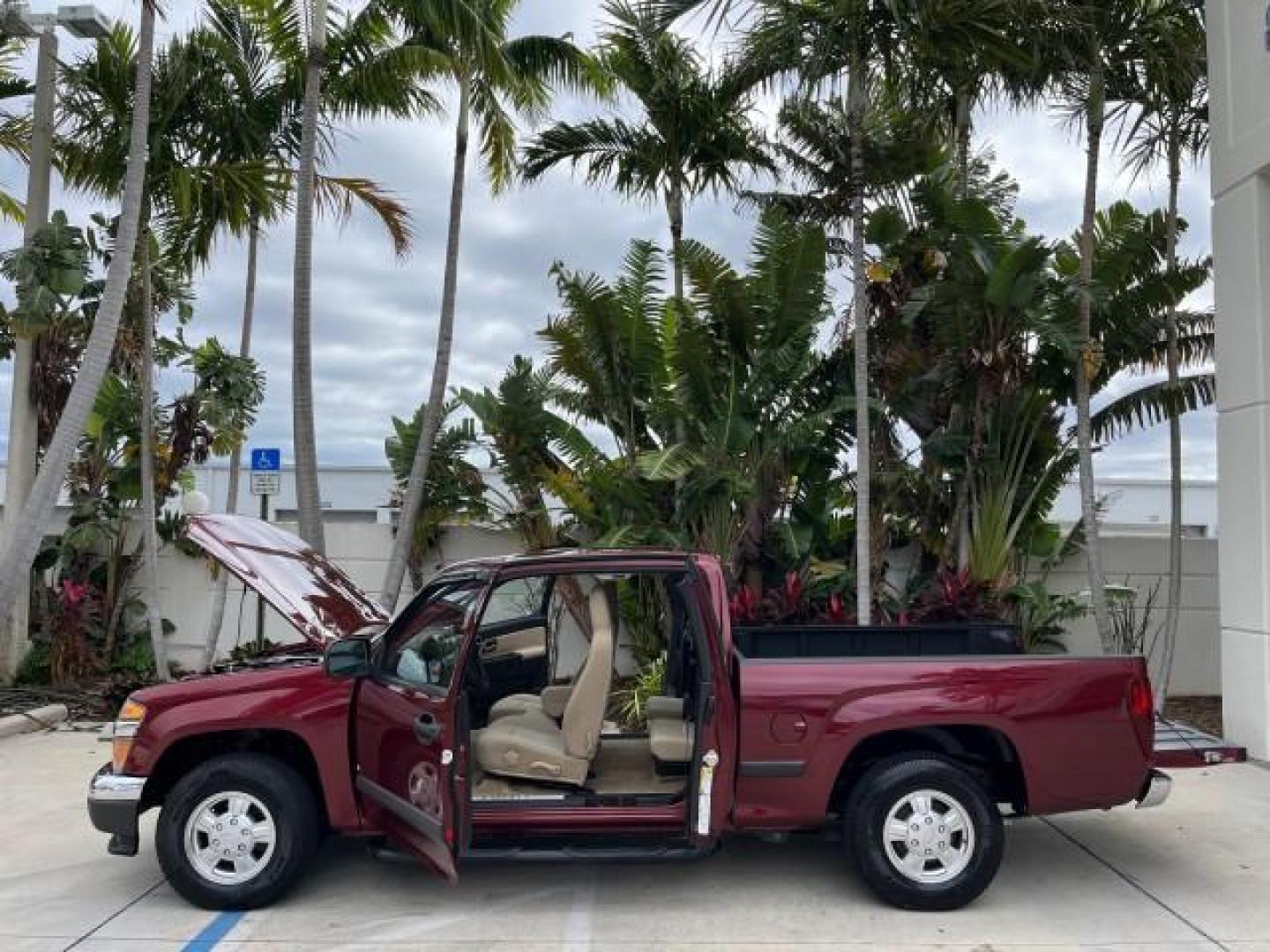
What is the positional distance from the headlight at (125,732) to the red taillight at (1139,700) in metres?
4.75

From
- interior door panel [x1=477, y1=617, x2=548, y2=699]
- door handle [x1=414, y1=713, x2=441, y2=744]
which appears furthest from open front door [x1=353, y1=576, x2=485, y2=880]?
interior door panel [x1=477, y1=617, x2=548, y2=699]

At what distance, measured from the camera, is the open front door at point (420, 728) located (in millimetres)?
4664

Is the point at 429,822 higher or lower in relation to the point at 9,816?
higher

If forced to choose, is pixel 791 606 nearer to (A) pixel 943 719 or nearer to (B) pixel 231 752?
(A) pixel 943 719

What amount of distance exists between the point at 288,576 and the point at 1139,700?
4.36 m

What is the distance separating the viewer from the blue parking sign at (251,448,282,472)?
11875 mm

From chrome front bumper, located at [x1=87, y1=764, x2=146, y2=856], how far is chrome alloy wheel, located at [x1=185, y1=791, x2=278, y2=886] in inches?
11.7

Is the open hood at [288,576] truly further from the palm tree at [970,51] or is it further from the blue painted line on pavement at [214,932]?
the palm tree at [970,51]

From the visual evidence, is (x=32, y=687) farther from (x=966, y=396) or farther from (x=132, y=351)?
(x=966, y=396)

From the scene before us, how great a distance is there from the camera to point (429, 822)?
4.66 metres

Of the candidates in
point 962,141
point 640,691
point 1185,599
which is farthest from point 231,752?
point 962,141

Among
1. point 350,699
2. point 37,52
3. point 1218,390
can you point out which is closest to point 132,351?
point 37,52

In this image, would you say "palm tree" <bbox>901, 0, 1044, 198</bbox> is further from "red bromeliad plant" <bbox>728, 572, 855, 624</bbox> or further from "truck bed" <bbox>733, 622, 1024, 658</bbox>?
"truck bed" <bbox>733, 622, 1024, 658</bbox>

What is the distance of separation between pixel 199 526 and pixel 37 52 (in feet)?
27.8
